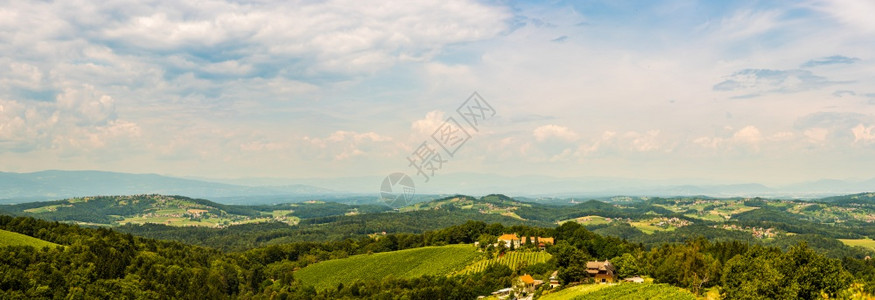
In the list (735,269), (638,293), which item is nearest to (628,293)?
(638,293)

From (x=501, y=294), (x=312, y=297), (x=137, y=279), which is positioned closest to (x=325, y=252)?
(x=312, y=297)

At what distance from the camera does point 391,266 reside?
359 ft

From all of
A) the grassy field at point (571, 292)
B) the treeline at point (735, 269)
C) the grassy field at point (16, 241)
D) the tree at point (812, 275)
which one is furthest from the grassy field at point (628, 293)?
the grassy field at point (16, 241)

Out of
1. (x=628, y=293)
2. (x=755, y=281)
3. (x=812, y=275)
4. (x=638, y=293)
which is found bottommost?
(x=628, y=293)

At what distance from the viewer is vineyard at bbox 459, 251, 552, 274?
310ft

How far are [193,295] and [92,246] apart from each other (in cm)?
1848

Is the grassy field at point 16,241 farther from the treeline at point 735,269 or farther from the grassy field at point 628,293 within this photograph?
the treeline at point 735,269

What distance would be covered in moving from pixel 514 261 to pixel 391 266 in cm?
2876

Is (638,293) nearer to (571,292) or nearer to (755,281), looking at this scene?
(571,292)

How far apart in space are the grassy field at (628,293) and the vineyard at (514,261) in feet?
96.6

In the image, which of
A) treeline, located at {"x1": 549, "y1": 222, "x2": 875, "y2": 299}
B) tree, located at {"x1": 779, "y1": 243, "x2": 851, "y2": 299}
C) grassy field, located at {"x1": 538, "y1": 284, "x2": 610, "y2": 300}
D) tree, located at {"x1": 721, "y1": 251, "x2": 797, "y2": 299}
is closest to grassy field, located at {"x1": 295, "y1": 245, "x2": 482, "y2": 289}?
treeline, located at {"x1": 549, "y1": 222, "x2": 875, "y2": 299}

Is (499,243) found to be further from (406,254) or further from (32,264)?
(32,264)

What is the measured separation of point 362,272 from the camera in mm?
107375

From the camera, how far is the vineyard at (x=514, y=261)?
9450cm
